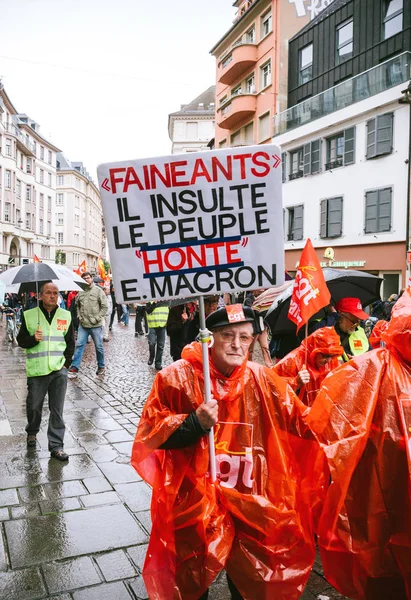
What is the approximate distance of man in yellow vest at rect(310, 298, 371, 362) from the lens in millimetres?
4617

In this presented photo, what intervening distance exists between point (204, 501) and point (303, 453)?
0.59m

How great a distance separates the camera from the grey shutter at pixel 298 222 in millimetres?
26186

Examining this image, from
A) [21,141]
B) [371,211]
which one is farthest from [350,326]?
[21,141]

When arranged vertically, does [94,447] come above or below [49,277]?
below

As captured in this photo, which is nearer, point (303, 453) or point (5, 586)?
point (303, 453)

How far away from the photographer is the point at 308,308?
13.2ft

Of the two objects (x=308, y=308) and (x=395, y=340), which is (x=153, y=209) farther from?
(x=308, y=308)

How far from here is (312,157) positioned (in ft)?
82.9

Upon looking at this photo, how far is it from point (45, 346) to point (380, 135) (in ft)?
63.4

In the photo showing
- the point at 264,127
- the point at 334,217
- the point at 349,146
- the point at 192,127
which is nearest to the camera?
the point at 349,146

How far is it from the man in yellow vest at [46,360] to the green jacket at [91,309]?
177 inches

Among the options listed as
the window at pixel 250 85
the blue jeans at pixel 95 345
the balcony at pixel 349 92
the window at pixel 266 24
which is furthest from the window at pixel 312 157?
the blue jeans at pixel 95 345

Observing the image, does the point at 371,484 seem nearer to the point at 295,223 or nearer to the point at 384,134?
the point at 384,134

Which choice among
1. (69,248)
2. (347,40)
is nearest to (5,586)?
(347,40)
